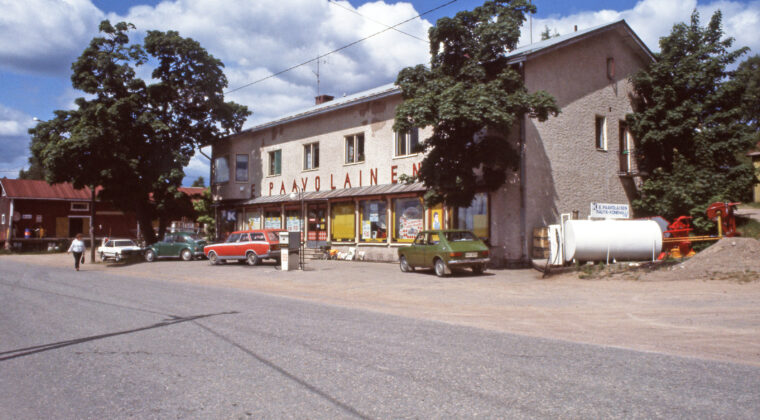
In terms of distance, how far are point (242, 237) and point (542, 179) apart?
1297 centimetres

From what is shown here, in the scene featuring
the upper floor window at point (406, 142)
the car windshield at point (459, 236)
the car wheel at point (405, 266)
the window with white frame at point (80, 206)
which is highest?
the upper floor window at point (406, 142)

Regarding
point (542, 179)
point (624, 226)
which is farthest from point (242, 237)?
point (624, 226)

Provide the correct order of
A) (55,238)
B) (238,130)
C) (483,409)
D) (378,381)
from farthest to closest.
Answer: (55,238)
(238,130)
(378,381)
(483,409)

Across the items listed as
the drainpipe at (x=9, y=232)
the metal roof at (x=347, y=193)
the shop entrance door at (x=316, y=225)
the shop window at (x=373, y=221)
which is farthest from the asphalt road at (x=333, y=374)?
the drainpipe at (x=9, y=232)

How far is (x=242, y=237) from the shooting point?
24.4 metres

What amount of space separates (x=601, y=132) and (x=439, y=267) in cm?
1164

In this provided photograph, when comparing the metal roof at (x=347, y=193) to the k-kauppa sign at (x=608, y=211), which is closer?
the k-kauppa sign at (x=608, y=211)

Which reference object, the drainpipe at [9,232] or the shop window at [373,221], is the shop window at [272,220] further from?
A: the drainpipe at [9,232]

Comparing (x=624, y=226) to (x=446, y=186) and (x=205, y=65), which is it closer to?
(x=446, y=186)

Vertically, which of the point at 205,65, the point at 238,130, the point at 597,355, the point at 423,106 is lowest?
the point at 597,355

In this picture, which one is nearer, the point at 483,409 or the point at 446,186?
the point at 483,409

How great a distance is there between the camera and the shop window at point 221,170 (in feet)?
113

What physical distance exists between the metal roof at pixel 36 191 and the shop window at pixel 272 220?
84.2 feet

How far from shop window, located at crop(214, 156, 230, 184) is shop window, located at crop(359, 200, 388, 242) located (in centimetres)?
1225
